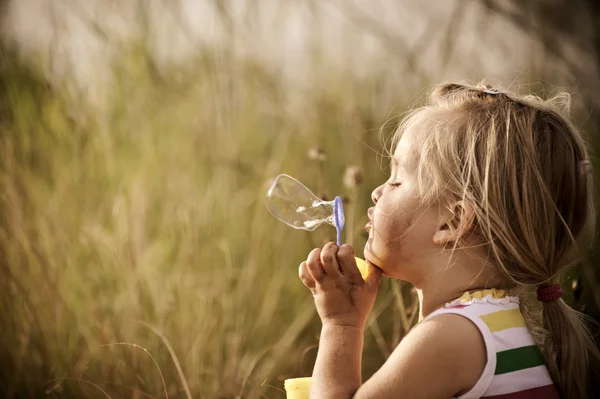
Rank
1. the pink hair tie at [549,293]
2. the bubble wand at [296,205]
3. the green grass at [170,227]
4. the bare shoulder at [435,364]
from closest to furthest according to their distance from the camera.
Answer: the bare shoulder at [435,364] → the pink hair tie at [549,293] → the bubble wand at [296,205] → the green grass at [170,227]

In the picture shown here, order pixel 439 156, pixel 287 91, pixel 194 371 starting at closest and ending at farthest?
pixel 439 156
pixel 194 371
pixel 287 91

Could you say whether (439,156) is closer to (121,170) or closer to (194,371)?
(194,371)

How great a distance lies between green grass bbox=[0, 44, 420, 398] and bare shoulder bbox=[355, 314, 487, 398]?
0.75m

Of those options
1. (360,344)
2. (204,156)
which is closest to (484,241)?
(360,344)

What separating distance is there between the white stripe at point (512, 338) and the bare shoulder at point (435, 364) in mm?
33

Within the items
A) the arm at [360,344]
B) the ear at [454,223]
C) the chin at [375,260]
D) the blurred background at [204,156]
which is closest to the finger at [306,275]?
the arm at [360,344]

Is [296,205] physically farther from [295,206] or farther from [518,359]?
[518,359]

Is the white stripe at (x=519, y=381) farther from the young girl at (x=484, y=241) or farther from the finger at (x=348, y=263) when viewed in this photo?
the finger at (x=348, y=263)

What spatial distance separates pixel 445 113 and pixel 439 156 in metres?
0.09

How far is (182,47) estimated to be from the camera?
196 centimetres

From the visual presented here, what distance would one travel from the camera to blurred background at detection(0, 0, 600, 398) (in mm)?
1840

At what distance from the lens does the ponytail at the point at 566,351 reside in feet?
3.85

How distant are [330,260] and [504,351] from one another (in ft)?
1.01

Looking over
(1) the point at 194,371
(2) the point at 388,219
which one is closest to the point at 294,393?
(2) the point at 388,219
